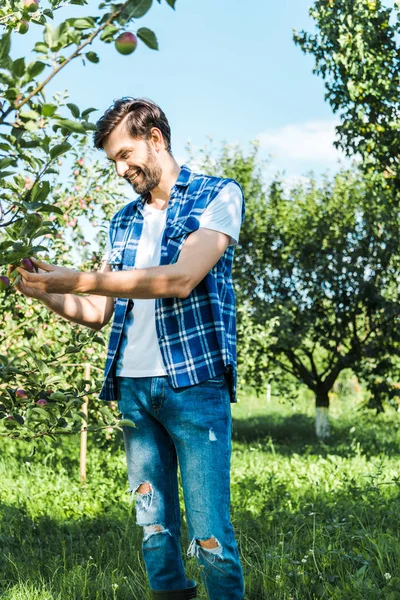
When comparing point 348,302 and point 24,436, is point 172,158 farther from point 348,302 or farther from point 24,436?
point 348,302

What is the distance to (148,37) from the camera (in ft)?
4.07

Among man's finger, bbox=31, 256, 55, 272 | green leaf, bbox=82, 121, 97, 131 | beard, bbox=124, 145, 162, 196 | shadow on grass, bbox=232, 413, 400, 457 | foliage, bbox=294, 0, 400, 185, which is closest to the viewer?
green leaf, bbox=82, 121, 97, 131

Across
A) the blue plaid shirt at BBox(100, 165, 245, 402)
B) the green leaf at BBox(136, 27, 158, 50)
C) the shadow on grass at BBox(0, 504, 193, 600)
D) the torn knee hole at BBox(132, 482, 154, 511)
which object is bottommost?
the shadow on grass at BBox(0, 504, 193, 600)

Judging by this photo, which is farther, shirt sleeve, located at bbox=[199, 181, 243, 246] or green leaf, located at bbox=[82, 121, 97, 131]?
shirt sleeve, located at bbox=[199, 181, 243, 246]

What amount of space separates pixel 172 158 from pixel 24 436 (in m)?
1.04

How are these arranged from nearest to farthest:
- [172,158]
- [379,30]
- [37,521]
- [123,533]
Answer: [172,158], [123,533], [37,521], [379,30]

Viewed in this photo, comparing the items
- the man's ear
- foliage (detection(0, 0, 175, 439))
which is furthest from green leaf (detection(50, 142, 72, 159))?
the man's ear

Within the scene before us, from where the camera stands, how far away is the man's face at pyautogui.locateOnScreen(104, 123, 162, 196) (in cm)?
221

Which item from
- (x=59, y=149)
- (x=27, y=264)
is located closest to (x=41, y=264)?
(x=27, y=264)

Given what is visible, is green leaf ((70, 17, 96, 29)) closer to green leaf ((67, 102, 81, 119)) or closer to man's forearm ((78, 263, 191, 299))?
green leaf ((67, 102, 81, 119))

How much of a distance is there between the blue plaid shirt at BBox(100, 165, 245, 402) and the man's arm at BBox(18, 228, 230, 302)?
101 millimetres

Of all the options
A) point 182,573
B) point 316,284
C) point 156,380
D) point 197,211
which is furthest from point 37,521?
point 316,284

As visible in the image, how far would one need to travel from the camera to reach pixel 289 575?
3.05 m

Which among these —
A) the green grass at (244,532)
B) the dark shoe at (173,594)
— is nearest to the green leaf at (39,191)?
the dark shoe at (173,594)
